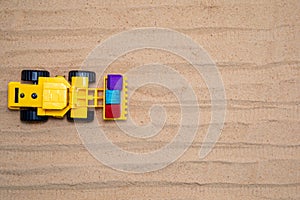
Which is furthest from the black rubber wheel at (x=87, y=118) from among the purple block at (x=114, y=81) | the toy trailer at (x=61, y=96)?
the purple block at (x=114, y=81)

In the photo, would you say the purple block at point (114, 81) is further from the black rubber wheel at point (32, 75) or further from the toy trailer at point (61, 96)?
the black rubber wheel at point (32, 75)

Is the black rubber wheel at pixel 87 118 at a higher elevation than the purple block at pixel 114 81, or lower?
lower

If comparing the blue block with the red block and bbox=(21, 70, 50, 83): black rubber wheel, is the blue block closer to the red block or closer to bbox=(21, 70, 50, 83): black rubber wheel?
the red block

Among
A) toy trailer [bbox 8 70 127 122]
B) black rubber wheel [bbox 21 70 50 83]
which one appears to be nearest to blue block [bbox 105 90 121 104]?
toy trailer [bbox 8 70 127 122]

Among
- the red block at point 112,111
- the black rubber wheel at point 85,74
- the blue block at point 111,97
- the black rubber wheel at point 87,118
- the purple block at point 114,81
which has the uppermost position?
the black rubber wheel at point 85,74

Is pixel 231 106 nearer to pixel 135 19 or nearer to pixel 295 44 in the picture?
pixel 295 44

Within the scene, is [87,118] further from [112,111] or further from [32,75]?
[32,75]
